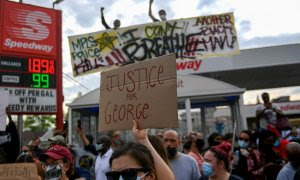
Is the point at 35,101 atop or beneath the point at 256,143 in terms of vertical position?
atop

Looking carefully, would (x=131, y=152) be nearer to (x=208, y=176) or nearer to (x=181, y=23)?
(x=208, y=176)

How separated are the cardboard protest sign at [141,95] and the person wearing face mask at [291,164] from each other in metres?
2.61

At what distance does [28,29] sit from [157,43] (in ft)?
13.2

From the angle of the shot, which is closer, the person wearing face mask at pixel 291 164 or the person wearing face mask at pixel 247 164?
the person wearing face mask at pixel 291 164

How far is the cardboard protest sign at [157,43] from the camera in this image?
1086cm

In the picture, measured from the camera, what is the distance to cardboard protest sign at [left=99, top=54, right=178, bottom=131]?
2.51 m

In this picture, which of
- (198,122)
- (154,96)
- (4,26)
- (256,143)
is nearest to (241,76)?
(198,122)

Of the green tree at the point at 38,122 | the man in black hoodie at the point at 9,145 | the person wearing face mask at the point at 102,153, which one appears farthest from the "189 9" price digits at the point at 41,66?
the green tree at the point at 38,122

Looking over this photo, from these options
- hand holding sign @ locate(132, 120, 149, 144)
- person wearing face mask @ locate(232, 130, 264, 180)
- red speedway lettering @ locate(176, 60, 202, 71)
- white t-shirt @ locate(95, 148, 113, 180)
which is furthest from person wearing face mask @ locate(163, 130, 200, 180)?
red speedway lettering @ locate(176, 60, 202, 71)

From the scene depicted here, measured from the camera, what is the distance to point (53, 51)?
10172 mm

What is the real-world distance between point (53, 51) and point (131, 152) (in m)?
8.72

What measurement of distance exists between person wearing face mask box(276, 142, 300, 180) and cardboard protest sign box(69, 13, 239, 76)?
21.7 ft

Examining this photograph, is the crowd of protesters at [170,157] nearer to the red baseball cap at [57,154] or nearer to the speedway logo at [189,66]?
the red baseball cap at [57,154]

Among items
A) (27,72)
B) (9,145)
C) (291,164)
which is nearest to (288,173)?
(291,164)
